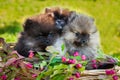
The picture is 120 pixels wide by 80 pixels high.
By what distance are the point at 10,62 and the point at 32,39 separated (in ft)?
2.80

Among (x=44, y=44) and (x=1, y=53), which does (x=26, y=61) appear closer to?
(x=1, y=53)

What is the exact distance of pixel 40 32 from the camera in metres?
3.52

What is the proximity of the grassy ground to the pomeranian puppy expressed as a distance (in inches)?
150

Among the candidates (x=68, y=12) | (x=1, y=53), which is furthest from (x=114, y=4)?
(x=1, y=53)

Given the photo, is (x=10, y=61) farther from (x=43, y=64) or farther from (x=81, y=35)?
(x=81, y=35)

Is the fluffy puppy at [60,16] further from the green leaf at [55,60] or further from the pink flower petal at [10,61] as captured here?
the pink flower petal at [10,61]

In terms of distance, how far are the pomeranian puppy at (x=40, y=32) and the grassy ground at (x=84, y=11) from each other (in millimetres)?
3802

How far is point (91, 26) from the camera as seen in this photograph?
3531 mm

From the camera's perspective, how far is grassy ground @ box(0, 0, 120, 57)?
26.2 feet

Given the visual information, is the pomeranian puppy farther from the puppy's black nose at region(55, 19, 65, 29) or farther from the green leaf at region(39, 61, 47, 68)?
the green leaf at region(39, 61, 47, 68)

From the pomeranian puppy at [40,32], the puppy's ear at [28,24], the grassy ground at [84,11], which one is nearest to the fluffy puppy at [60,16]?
the pomeranian puppy at [40,32]

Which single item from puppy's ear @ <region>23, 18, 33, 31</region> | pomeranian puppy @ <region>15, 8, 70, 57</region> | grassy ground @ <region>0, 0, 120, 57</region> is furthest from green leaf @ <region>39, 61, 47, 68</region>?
grassy ground @ <region>0, 0, 120, 57</region>

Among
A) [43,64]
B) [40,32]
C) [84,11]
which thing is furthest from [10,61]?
[84,11]

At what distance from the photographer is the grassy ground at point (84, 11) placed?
7.97 meters
